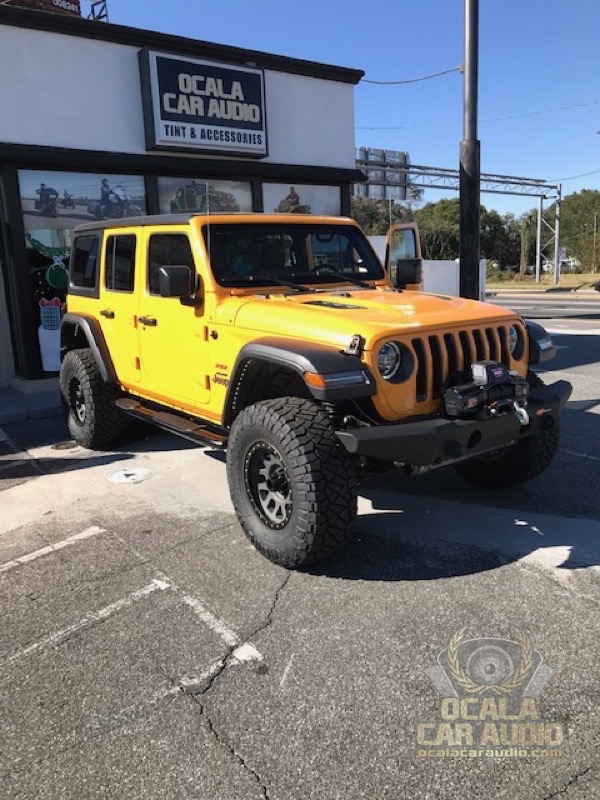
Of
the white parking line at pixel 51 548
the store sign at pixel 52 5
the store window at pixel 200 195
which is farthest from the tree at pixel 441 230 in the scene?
the white parking line at pixel 51 548

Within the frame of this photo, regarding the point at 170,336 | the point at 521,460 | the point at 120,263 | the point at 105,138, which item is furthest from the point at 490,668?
the point at 105,138

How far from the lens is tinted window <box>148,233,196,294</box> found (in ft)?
15.6

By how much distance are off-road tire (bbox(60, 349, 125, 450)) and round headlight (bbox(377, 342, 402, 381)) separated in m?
3.26

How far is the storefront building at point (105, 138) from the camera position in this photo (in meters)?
8.42

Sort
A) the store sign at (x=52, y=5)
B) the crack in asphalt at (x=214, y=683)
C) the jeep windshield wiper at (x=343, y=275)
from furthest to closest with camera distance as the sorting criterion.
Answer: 1. the store sign at (x=52, y=5)
2. the jeep windshield wiper at (x=343, y=275)
3. the crack in asphalt at (x=214, y=683)

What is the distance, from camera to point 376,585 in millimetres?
Result: 3525

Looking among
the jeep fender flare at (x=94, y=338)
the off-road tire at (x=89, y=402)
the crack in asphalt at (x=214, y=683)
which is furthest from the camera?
the off-road tire at (x=89, y=402)

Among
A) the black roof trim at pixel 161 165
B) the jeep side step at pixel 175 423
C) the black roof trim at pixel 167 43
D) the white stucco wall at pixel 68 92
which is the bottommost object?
the jeep side step at pixel 175 423

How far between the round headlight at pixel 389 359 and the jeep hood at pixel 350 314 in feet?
0.24

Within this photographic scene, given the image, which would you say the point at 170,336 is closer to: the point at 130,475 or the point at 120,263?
the point at 120,263

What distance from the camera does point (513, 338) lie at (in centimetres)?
428

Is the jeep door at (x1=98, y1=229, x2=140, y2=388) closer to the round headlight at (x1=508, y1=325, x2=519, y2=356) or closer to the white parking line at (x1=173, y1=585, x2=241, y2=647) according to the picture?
the white parking line at (x1=173, y1=585, x2=241, y2=647)
